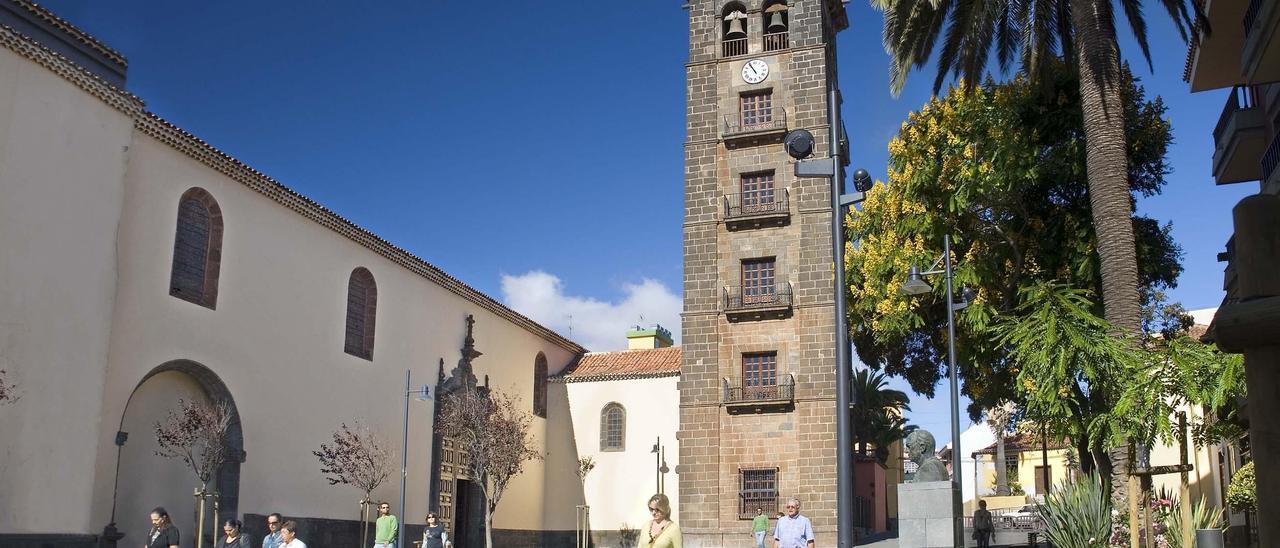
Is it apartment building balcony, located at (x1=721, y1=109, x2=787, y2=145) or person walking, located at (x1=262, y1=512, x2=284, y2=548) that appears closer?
person walking, located at (x1=262, y1=512, x2=284, y2=548)

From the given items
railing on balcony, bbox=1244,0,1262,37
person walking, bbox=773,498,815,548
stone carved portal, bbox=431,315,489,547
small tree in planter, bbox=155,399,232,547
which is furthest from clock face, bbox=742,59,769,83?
person walking, bbox=773,498,815,548

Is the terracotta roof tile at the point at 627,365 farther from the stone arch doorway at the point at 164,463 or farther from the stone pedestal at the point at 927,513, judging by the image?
the stone pedestal at the point at 927,513

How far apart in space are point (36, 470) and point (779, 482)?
17.5m

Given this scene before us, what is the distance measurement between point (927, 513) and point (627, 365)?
27143 mm

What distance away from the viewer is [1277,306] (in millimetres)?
2936

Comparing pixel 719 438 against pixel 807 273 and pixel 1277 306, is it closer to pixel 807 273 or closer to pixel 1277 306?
pixel 807 273

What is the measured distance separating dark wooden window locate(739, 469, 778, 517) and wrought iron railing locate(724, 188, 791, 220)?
7041 millimetres

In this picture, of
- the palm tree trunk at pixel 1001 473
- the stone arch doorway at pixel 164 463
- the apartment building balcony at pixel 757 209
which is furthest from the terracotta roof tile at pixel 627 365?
the palm tree trunk at pixel 1001 473

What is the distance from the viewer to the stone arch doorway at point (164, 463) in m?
22.4

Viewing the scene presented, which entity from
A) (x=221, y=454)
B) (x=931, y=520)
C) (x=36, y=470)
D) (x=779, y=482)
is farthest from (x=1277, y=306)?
Result: (x=779, y=482)

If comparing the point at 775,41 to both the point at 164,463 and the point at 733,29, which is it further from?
the point at 164,463

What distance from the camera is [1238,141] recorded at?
21.8m

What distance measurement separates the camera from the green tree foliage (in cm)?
2581

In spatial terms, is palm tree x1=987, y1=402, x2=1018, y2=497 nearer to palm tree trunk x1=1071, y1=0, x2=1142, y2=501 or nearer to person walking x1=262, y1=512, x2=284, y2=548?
palm tree trunk x1=1071, y1=0, x2=1142, y2=501
